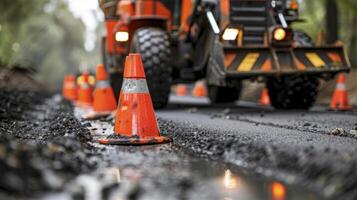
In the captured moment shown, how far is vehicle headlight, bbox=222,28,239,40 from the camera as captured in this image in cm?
818

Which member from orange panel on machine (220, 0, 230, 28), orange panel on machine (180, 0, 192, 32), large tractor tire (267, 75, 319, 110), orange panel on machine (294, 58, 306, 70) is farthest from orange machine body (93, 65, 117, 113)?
orange panel on machine (294, 58, 306, 70)

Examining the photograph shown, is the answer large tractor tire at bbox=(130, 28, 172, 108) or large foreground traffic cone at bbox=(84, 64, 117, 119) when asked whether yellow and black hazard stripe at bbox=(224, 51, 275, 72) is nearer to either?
large tractor tire at bbox=(130, 28, 172, 108)

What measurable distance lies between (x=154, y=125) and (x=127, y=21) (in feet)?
16.1

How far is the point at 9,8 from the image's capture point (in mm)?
26953

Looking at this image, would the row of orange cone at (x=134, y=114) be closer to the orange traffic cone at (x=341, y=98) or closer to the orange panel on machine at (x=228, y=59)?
the orange panel on machine at (x=228, y=59)

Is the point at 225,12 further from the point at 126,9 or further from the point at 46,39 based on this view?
the point at 46,39

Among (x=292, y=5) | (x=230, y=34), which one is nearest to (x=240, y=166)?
(x=230, y=34)

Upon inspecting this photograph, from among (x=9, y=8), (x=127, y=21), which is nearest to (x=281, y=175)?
(x=127, y=21)

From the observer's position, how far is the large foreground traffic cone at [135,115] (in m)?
5.05

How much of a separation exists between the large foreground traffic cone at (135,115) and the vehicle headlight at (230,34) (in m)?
3.00

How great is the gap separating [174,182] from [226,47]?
5.28 metres

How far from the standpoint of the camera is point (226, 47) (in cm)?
828

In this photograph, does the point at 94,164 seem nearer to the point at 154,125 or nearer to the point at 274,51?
the point at 154,125

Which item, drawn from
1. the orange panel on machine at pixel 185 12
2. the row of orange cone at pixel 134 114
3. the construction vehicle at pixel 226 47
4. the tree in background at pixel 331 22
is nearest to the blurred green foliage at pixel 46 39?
the tree in background at pixel 331 22
